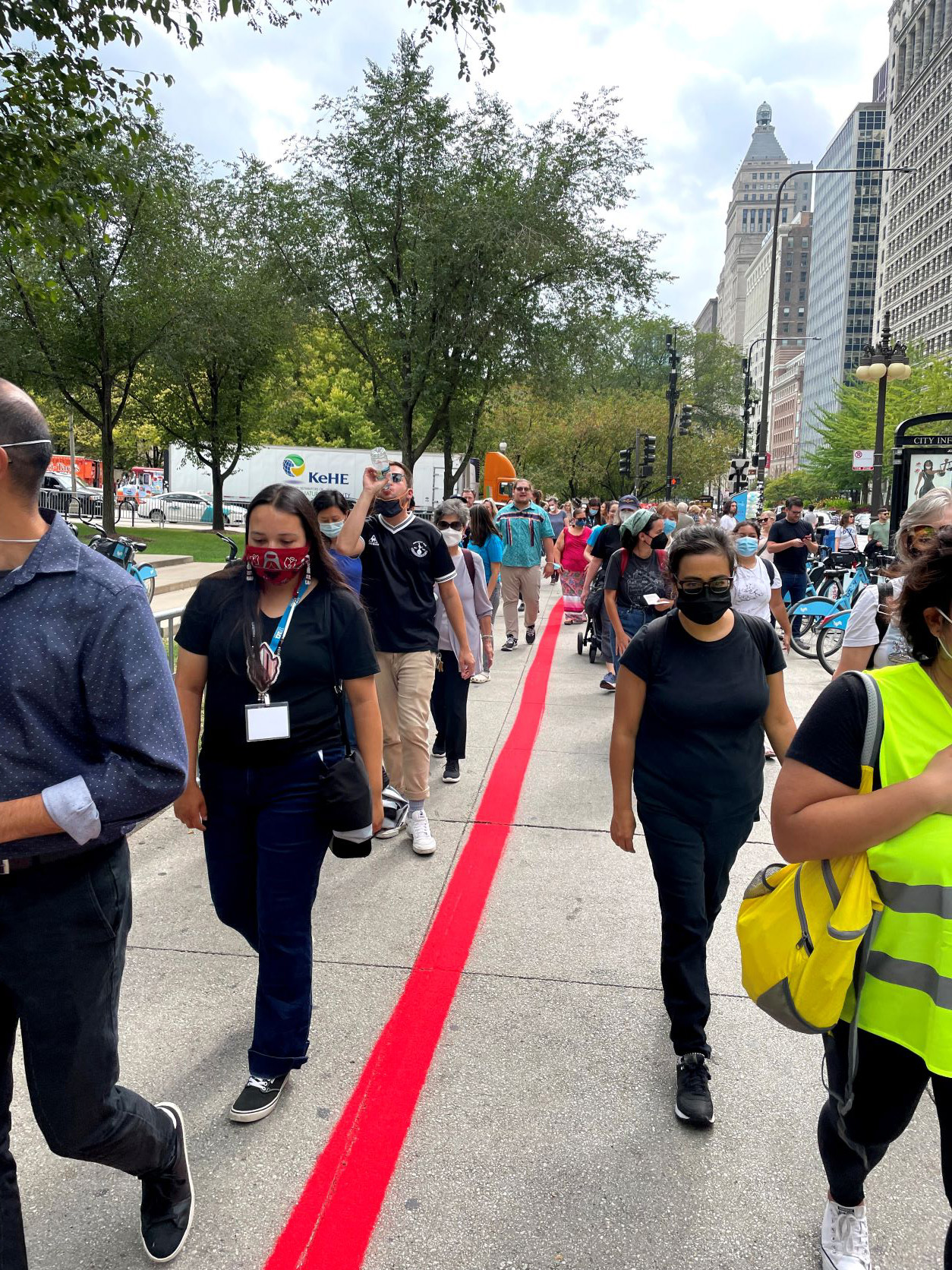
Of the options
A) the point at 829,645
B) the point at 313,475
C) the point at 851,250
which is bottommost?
the point at 829,645

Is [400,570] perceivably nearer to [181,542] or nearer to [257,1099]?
[257,1099]

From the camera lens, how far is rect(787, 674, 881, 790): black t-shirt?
1957mm

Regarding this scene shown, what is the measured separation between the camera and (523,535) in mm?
13016

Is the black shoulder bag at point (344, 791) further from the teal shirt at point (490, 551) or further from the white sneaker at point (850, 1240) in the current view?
the teal shirt at point (490, 551)

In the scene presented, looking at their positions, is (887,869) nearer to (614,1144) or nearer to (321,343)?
(614,1144)

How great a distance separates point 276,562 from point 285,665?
31 cm

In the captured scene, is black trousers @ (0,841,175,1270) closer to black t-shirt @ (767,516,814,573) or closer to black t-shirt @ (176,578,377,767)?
black t-shirt @ (176,578,377,767)

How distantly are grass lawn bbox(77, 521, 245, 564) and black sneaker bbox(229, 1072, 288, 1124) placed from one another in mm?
19832

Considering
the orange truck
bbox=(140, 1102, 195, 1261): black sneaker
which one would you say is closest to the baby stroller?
bbox=(140, 1102, 195, 1261): black sneaker

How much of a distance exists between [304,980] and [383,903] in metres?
1.68

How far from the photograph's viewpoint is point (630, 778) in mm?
3412

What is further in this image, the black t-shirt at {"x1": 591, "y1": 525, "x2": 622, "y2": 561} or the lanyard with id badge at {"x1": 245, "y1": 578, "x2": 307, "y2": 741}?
the black t-shirt at {"x1": 591, "y1": 525, "x2": 622, "y2": 561}

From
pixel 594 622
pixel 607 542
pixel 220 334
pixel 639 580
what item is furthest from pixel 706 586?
pixel 220 334

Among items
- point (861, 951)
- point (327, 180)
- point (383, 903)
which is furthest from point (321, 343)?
point (861, 951)
